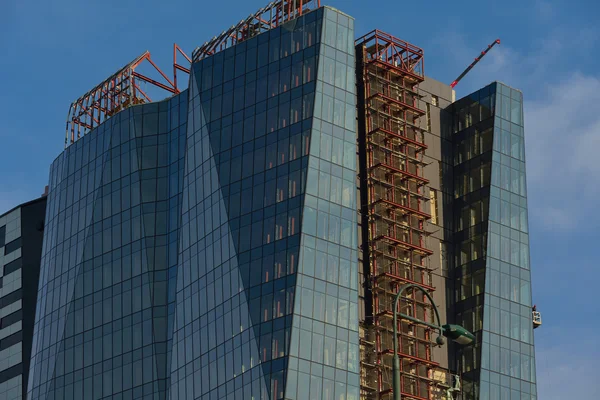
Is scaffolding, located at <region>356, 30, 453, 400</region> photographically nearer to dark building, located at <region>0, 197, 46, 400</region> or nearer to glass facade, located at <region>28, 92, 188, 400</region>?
glass facade, located at <region>28, 92, 188, 400</region>

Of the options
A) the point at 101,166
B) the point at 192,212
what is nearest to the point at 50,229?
the point at 101,166

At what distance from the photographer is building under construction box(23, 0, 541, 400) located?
111 m

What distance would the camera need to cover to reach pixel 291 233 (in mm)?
110625

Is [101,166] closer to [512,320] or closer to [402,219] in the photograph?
[402,219]

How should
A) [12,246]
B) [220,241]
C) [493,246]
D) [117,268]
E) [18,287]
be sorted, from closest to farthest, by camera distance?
[220,241] → [493,246] → [117,268] → [18,287] → [12,246]

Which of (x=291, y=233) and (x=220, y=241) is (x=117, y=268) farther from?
(x=291, y=233)

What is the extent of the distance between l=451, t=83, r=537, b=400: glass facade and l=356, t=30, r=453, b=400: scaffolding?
3863mm

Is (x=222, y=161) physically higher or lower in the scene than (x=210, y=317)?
higher

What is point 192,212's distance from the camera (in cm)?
12519

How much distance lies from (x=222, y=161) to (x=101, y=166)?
2677 cm

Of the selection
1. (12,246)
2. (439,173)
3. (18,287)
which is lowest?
(18,287)

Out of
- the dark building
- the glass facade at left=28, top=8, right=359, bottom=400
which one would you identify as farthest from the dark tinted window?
the glass facade at left=28, top=8, right=359, bottom=400

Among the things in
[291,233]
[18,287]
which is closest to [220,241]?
[291,233]

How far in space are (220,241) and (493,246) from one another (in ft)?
93.3
